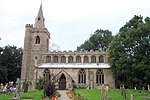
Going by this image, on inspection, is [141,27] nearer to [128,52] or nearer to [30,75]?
[128,52]

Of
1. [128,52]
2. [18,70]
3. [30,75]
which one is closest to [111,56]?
[128,52]

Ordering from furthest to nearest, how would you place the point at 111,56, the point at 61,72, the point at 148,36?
the point at 61,72 < the point at 111,56 < the point at 148,36

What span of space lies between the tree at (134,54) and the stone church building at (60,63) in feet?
21.8

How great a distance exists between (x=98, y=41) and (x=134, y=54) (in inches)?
993

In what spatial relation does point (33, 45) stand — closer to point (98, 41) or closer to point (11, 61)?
point (11, 61)

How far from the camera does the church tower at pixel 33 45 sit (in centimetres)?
5296

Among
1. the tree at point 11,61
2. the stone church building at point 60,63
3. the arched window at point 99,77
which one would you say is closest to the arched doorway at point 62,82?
the stone church building at point 60,63

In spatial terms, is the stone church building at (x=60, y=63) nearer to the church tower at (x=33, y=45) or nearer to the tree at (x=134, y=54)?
the church tower at (x=33, y=45)

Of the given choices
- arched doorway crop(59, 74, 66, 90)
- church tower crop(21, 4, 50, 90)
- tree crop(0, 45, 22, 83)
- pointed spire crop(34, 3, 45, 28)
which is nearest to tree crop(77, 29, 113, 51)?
church tower crop(21, 4, 50, 90)

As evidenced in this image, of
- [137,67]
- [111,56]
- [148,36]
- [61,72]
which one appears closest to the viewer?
[137,67]

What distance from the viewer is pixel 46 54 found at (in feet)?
179

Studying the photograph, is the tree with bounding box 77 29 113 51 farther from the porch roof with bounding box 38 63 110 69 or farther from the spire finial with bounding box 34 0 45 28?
the spire finial with bounding box 34 0 45 28

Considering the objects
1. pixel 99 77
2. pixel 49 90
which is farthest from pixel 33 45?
Result: pixel 49 90

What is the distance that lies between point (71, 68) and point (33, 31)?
47.8 ft
